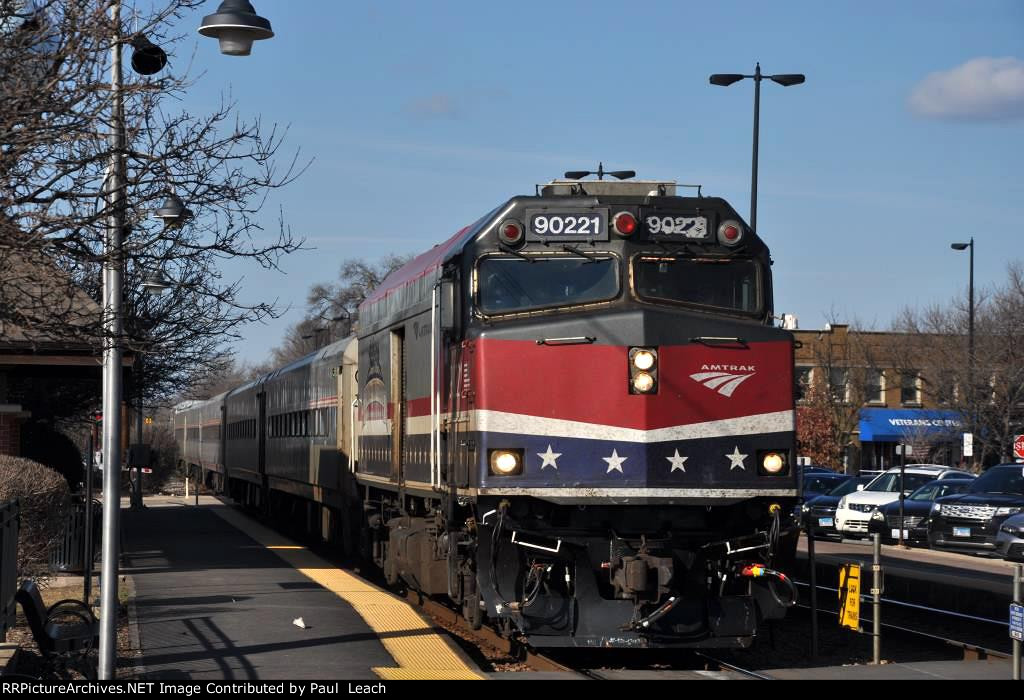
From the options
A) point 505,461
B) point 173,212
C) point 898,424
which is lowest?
point 898,424

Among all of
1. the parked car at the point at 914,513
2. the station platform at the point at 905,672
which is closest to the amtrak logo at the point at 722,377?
the station platform at the point at 905,672

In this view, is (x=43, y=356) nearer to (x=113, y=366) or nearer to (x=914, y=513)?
(x=113, y=366)

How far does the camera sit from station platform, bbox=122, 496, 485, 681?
1128cm

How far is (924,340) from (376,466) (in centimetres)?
4613

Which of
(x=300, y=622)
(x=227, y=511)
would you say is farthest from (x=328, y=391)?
(x=227, y=511)

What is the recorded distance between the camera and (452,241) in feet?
45.7

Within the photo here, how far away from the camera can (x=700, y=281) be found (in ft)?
39.5

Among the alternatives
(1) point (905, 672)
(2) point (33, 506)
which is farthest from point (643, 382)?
(2) point (33, 506)

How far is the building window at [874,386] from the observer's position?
61.8 m

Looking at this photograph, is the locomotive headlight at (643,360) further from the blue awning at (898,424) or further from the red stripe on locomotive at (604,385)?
the blue awning at (898,424)

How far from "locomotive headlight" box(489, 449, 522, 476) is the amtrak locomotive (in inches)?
0.7

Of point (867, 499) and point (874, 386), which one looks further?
point (874, 386)

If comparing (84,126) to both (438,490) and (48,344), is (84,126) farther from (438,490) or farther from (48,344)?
(48,344)

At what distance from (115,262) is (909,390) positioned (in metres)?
58.1
